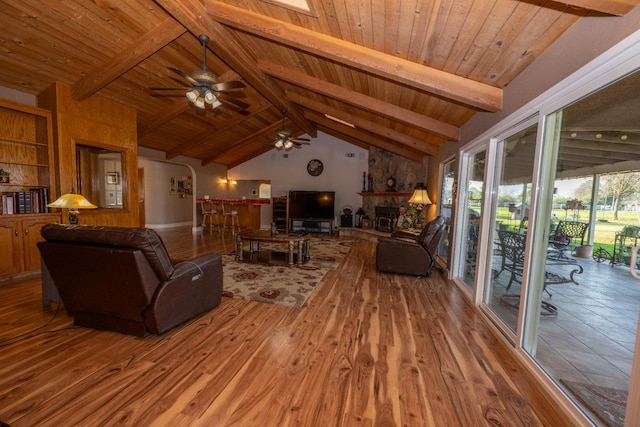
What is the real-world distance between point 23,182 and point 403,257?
586 centimetres

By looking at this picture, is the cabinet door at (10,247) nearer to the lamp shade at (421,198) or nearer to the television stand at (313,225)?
the television stand at (313,225)

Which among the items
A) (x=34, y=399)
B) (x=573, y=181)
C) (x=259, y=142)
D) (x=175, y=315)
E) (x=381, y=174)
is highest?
(x=259, y=142)

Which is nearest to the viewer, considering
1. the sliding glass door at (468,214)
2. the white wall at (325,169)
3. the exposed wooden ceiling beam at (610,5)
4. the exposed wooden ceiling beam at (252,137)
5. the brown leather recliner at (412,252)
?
the exposed wooden ceiling beam at (610,5)

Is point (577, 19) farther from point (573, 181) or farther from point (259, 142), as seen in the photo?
point (259, 142)

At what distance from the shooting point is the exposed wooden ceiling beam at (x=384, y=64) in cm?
257

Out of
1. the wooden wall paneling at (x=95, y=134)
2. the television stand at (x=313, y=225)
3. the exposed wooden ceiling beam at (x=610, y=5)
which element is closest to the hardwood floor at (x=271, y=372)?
the wooden wall paneling at (x=95, y=134)

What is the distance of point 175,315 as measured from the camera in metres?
2.29

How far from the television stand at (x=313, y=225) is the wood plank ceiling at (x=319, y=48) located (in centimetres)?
400

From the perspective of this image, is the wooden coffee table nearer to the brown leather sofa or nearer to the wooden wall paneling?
the brown leather sofa

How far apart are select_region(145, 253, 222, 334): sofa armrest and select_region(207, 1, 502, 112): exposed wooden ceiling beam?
244cm

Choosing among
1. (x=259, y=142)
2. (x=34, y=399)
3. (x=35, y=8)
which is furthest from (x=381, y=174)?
(x=34, y=399)

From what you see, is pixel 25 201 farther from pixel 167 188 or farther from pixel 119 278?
pixel 167 188

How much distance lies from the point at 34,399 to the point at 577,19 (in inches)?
157

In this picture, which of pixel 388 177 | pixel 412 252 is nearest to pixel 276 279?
pixel 412 252
